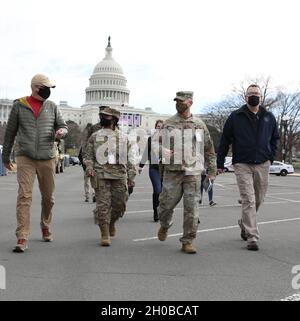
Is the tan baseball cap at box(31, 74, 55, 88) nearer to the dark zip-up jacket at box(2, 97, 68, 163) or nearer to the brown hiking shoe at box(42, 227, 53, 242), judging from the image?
the dark zip-up jacket at box(2, 97, 68, 163)

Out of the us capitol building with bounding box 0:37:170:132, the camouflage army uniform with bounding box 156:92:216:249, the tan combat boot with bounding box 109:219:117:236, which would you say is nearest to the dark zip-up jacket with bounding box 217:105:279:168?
the camouflage army uniform with bounding box 156:92:216:249

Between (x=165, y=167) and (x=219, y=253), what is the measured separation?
128 cm

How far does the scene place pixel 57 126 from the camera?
730cm

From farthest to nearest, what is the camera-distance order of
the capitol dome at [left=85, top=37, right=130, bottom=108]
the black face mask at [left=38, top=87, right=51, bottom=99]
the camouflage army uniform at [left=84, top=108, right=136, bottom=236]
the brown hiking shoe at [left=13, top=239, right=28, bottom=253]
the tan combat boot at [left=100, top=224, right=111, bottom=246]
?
1. the capitol dome at [left=85, top=37, right=130, bottom=108]
2. the camouflage army uniform at [left=84, top=108, right=136, bottom=236]
3. the tan combat boot at [left=100, top=224, right=111, bottom=246]
4. the black face mask at [left=38, top=87, right=51, bottom=99]
5. the brown hiking shoe at [left=13, top=239, right=28, bottom=253]

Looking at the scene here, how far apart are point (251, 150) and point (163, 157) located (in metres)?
1.16

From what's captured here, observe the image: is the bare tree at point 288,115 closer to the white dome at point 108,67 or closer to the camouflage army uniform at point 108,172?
the camouflage army uniform at point 108,172

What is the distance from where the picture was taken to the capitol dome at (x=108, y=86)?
148250 millimetres

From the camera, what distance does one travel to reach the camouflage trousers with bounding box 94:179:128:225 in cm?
730

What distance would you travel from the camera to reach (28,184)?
695 centimetres

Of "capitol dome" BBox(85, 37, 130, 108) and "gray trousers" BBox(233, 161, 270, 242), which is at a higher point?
"capitol dome" BBox(85, 37, 130, 108)

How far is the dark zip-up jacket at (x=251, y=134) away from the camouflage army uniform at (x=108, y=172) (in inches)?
55.6

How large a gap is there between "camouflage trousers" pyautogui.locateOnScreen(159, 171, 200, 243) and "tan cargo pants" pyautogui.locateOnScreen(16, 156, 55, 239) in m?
1.48
